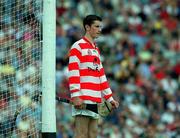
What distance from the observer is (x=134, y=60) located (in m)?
18.8

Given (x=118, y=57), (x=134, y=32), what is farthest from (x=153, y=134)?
(x=134, y=32)

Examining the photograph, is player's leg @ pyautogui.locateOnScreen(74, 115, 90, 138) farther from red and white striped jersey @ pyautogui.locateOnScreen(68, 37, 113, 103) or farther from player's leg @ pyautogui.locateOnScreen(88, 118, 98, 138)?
red and white striped jersey @ pyautogui.locateOnScreen(68, 37, 113, 103)

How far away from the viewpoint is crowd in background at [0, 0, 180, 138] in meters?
9.99

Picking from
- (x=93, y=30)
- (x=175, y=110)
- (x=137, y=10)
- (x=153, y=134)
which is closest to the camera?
(x=93, y=30)

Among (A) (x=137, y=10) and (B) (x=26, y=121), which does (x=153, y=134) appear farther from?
(A) (x=137, y=10)

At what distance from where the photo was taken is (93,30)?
362 inches

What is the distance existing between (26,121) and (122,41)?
1007 centimetres

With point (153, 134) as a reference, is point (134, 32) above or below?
above

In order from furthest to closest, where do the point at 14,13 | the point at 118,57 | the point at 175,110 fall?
the point at 118,57, the point at 175,110, the point at 14,13

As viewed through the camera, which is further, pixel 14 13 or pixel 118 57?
pixel 118 57

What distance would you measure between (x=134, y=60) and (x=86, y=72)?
9.84 metres

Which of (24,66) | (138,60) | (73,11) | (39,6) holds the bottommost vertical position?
(24,66)

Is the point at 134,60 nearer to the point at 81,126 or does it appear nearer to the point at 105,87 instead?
the point at 105,87

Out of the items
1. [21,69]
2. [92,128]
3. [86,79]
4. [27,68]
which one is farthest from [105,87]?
[21,69]
